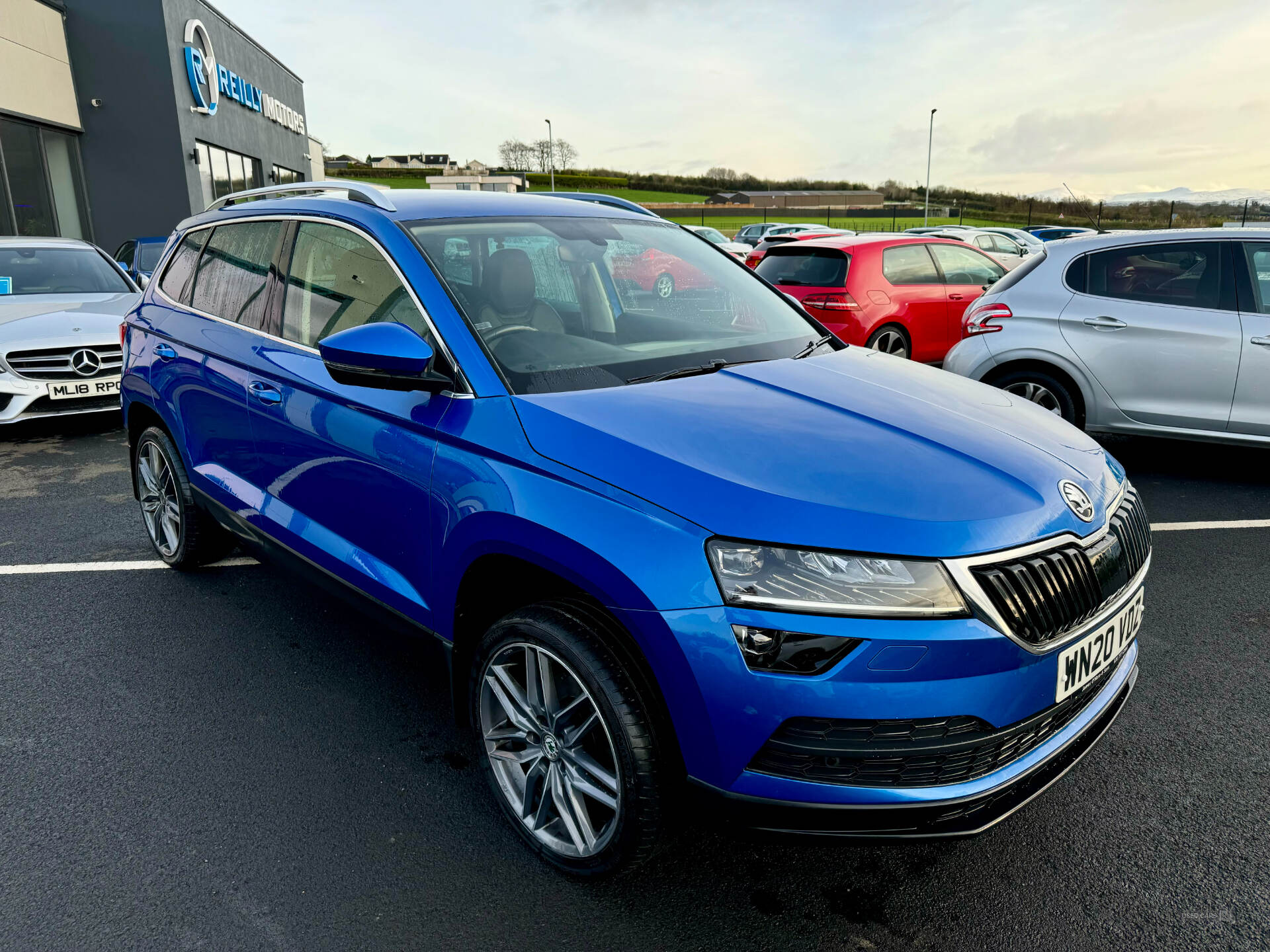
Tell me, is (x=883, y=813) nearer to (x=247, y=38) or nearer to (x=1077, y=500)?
(x=1077, y=500)

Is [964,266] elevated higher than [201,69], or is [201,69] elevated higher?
[201,69]

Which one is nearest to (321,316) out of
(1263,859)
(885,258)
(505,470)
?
(505,470)

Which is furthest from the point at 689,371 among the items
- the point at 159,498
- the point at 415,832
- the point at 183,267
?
the point at 159,498

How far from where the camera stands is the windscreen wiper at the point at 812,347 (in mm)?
3061

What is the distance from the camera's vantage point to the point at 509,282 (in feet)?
9.36

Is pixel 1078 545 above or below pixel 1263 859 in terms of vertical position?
above

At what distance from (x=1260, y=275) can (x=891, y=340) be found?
13.6ft

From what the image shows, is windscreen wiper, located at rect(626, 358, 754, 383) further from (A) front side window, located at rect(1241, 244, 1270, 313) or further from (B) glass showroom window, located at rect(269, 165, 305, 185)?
(B) glass showroom window, located at rect(269, 165, 305, 185)

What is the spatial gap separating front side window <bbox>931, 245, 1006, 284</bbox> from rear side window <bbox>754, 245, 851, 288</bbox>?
4.48 feet

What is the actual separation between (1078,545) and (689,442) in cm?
97

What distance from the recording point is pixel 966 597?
1.86 metres

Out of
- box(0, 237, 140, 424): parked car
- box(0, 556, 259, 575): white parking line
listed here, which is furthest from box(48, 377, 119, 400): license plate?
box(0, 556, 259, 575): white parking line

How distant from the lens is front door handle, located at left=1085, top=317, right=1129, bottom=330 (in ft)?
18.9

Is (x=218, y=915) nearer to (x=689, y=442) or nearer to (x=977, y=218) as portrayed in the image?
(x=689, y=442)
